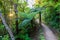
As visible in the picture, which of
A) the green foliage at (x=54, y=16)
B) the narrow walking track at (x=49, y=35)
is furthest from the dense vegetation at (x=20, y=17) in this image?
the narrow walking track at (x=49, y=35)

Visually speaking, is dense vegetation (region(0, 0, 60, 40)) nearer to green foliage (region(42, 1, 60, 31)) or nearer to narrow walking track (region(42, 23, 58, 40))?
green foliage (region(42, 1, 60, 31))

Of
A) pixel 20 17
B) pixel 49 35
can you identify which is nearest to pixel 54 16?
pixel 49 35

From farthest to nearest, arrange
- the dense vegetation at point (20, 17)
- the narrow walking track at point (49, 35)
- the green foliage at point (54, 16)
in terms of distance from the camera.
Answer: the green foliage at point (54, 16)
the dense vegetation at point (20, 17)
the narrow walking track at point (49, 35)

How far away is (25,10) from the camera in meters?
19.9

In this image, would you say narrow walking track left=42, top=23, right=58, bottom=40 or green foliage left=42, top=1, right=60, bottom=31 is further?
green foliage left=42, top=1, right=60, bottom=31

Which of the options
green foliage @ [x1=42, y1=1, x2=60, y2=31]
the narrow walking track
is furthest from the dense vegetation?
the narrow walking track

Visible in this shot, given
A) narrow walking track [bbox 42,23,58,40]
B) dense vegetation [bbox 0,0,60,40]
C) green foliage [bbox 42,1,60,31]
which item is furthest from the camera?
green foliage [bbox 42,1,60,31]

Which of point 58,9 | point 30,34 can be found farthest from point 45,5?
point 30,34

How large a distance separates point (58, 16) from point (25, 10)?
3.79 meters

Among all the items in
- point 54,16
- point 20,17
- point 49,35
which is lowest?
point 49,35

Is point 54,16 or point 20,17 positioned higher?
point 20,17

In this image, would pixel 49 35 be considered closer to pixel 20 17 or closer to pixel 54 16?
pixel 20 17

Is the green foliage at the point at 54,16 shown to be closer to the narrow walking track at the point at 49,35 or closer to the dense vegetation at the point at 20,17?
the dense vegetation at the point at 20,17

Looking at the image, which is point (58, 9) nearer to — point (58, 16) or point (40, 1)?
point (58, 16)
